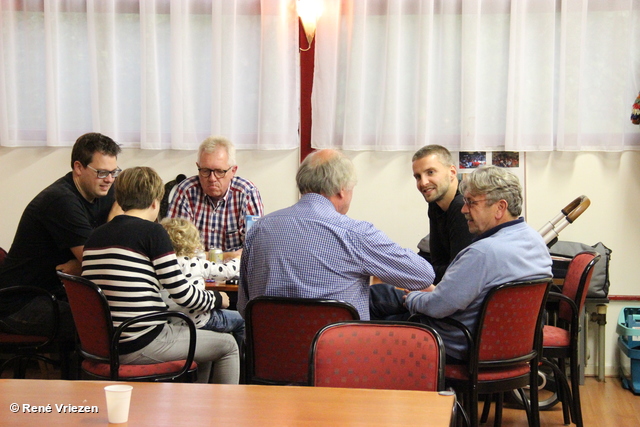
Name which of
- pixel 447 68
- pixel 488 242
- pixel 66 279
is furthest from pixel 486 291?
pixel 447 68

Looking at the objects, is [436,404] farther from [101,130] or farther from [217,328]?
[101,130]

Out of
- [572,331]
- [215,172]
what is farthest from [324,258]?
[215,172]

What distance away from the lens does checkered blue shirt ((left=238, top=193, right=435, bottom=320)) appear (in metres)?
2.69

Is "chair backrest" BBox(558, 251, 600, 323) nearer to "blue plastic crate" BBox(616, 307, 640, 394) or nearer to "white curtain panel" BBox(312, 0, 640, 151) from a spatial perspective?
"blue plastic crate" BBox(616, 307, 640, 394)

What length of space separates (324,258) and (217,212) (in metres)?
1.75

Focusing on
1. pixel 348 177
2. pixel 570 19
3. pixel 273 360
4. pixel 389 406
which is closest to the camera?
pixel 389 406

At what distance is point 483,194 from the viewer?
3033 mm

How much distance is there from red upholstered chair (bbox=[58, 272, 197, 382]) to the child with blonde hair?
28cm

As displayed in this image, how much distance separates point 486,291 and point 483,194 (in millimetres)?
432

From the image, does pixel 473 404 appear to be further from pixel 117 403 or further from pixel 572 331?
pixel 117 403

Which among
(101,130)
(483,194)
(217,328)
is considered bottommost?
(217,328)

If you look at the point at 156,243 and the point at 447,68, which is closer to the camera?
the point at 156,243

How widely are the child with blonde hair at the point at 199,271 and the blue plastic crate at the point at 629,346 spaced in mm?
2587

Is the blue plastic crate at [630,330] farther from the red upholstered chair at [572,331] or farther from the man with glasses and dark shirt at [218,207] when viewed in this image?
the man with glasses and dark shirt at [218,207]
